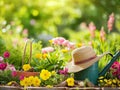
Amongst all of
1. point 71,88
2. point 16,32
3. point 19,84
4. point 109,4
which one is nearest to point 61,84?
point 71,88

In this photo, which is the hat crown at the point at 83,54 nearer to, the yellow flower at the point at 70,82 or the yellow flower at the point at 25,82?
the yellow flower at the point at 70,82

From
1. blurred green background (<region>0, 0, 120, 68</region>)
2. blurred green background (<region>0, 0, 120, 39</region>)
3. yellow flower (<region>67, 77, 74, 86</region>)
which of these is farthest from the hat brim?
blurred green background (<region>0, 0, 120, 39</region>)

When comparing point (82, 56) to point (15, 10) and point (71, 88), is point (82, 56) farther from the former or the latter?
point (15, 10)

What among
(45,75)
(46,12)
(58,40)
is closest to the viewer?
(45,75)

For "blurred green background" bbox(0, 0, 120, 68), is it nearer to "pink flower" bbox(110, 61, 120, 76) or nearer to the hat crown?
"pink flower" bbox(110, 61, 120, 76)

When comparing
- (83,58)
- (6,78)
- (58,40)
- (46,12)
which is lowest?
(6,78)

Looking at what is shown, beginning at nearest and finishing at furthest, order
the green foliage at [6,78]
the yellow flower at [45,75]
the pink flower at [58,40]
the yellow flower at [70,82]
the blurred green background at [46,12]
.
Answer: the yellow flower at [70,82] → the yellow flower at [45,75] → the green foliage at [6,78] → the pink flower at [58,40] → the blurred green background at [46,12]

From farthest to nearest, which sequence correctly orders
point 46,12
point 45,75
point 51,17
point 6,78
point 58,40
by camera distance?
point 51,17 < point 46,12 < point 58,40 < point 6,78 < point 45,75

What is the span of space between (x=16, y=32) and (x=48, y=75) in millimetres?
4423

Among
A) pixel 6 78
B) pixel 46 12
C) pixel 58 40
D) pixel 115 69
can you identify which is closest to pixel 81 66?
pixel 115 69

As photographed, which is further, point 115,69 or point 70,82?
point 115,69

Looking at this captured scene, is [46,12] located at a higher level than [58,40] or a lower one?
higher

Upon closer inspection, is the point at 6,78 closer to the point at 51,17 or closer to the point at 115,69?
the point at 115,69

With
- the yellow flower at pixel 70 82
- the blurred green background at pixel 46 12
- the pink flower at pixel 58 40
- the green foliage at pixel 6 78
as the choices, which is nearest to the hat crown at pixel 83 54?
the yellow flower at pixel 70 82
